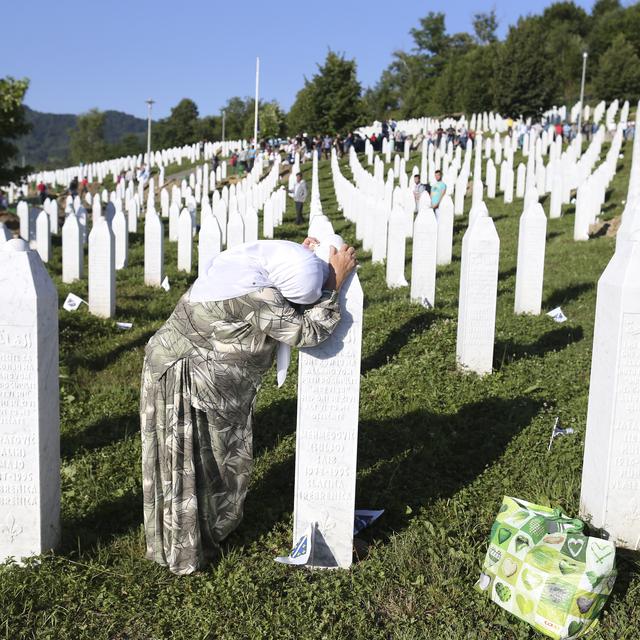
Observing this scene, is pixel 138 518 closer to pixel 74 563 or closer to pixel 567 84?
pixel 74 563

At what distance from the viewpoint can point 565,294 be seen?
1023 centimetres

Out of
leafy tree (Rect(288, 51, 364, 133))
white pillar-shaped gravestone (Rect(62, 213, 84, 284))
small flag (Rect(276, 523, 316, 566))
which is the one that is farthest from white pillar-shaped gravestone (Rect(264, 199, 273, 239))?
leafy tree (Rect(288, 51, 364, 133))

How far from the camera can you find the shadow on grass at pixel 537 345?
7332mm

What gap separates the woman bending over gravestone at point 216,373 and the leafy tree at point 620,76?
5568 centimetres

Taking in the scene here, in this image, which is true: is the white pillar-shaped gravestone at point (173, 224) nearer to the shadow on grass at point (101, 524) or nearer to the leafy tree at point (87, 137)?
the shadow on grass at point (101, 524)

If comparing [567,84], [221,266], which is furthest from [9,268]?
[567,84]

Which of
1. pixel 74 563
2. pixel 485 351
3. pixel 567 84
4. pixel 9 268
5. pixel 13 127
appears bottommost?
pixel 74 563

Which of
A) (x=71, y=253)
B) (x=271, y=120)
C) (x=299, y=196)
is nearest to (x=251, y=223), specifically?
(x=71, y=253)

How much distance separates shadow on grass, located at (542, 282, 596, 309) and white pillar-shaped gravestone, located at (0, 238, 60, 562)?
7.35 m

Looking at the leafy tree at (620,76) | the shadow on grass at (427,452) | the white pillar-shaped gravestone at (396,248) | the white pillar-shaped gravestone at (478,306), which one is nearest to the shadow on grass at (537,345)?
the white pillar-shaped gravestone at (478,306)

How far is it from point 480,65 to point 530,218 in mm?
55334

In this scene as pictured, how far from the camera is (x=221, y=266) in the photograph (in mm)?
3432

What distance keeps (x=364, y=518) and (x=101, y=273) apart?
6.77m

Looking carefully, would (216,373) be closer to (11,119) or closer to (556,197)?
(556,197)
